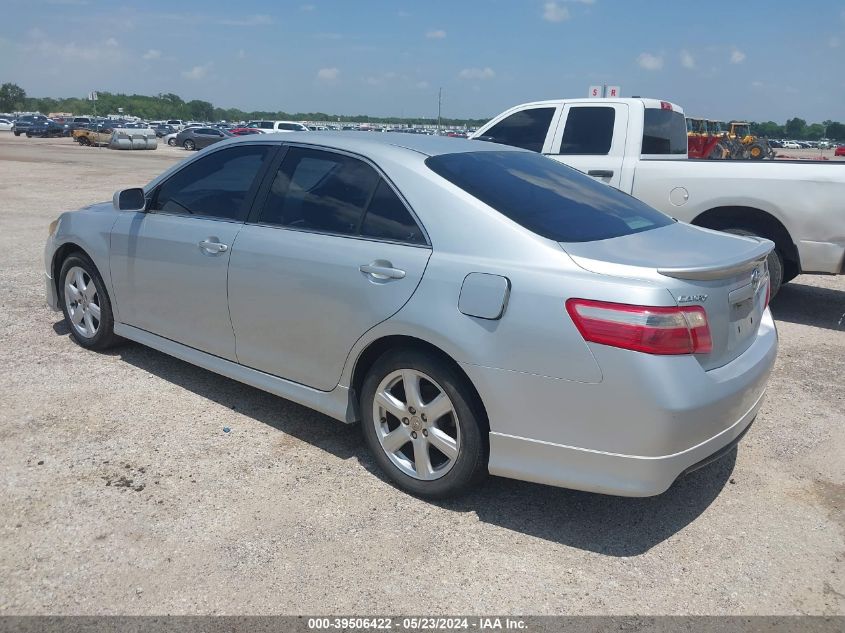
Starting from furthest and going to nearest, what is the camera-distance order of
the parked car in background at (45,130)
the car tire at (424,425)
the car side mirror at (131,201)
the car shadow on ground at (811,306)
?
the parked car in background at (45,130)
the car shadow on ground at (811,306)
the car side mirror at (131,201)
the car tire at (424,425)

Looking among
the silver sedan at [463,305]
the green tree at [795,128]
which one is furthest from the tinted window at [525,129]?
the green tree at [795,128]

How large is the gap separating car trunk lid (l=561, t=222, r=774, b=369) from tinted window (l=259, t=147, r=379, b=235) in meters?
1.15

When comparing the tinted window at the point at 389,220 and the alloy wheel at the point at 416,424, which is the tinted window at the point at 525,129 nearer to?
the tinted window at the point at 389,220

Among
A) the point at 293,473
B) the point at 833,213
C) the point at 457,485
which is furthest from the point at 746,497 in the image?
the point at 833,213

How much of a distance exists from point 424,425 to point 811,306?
19.1 ft

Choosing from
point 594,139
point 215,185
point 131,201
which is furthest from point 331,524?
point 594,139

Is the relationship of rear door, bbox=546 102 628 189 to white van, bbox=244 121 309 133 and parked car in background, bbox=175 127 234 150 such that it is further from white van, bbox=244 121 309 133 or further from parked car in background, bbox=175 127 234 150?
parked car in background, bbox=175 127 234 150

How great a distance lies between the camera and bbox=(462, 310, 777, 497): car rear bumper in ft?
8.92

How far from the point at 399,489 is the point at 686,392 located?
1.48 meters

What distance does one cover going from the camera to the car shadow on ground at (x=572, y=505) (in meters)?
3.19

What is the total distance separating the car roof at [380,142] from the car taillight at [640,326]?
4.41ft

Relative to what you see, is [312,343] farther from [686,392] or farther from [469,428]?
[686,392]


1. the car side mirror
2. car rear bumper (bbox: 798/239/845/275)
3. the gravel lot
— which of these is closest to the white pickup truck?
car rear bumper (bbox: 798/239/845/275)

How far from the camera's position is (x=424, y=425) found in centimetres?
331
